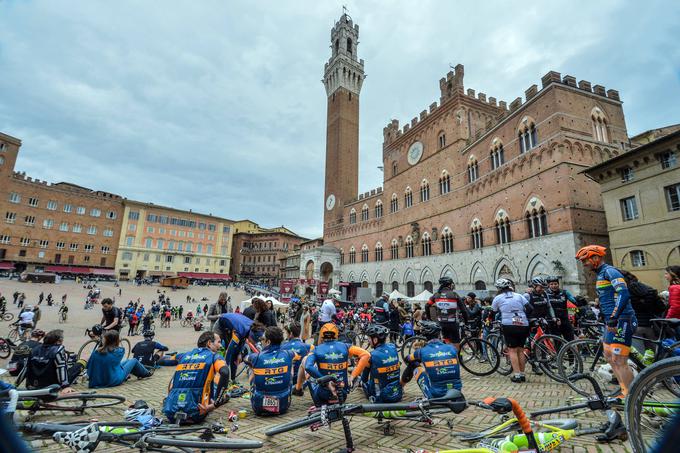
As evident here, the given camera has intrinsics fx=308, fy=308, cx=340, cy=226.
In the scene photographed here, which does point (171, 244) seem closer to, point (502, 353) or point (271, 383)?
point (271, 383)

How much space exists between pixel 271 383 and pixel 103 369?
3.86 meters

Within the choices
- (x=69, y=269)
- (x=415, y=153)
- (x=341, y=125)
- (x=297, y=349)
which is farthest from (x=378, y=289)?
(x=69, y=269)

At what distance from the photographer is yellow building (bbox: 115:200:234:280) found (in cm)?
5622

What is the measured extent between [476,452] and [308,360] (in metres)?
2.46

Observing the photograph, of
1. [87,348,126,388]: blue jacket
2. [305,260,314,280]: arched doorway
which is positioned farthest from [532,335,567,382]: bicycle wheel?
[305,260,314,280]: arched doorway

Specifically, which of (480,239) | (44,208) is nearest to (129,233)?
(44,208)

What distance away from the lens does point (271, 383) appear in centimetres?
465

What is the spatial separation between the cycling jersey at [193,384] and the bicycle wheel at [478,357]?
17.7 feet

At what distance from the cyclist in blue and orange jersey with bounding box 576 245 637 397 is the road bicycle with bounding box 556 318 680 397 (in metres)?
0.63

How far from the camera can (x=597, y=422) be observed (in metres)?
3.82

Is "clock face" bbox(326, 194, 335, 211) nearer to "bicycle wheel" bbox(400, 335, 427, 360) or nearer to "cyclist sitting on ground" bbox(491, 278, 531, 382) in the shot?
"bicycle wheel" bbox(400, 335, 427, 360)

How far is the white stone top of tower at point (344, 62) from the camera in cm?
4984

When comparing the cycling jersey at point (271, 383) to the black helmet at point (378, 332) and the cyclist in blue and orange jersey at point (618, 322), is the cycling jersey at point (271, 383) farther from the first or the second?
the cyclist in blue and orange jersey at point (618, 322)

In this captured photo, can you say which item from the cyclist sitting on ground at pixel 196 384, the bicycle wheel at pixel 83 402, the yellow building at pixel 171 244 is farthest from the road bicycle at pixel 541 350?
the yellow building at pixel 171 244
